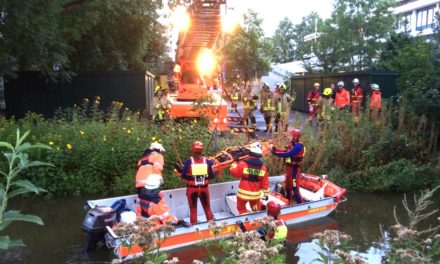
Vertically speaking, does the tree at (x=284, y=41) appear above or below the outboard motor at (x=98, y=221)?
above

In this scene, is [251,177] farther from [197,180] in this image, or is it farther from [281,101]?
[281,101]

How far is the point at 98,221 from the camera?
6.59m

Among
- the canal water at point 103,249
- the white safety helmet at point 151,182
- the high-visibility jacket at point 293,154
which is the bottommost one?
the canal water at point 103,249

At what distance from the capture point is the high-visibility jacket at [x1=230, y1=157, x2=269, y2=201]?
772cm

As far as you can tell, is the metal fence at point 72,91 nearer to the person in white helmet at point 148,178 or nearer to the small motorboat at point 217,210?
the small motorboat at point 217,210

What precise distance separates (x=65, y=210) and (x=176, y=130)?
10.6ft

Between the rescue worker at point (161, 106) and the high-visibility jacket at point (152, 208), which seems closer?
the high-visibility jacket at point (152, 208)

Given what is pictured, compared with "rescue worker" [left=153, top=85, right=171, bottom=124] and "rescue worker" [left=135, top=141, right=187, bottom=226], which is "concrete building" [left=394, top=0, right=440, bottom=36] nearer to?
"rescue worker" [left=153, top=85, right=171, bottom=124]

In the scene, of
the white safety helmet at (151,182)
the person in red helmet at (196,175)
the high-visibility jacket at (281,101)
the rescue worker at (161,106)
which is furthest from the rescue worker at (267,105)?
the white safety helmet at (151,182)

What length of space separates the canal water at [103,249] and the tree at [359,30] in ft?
75.6

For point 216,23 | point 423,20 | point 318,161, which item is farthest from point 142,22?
point 423,20

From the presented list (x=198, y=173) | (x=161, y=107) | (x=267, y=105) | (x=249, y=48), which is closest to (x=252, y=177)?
(x=198, y=173)

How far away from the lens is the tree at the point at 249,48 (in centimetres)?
4559

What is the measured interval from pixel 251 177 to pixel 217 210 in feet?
5.35
